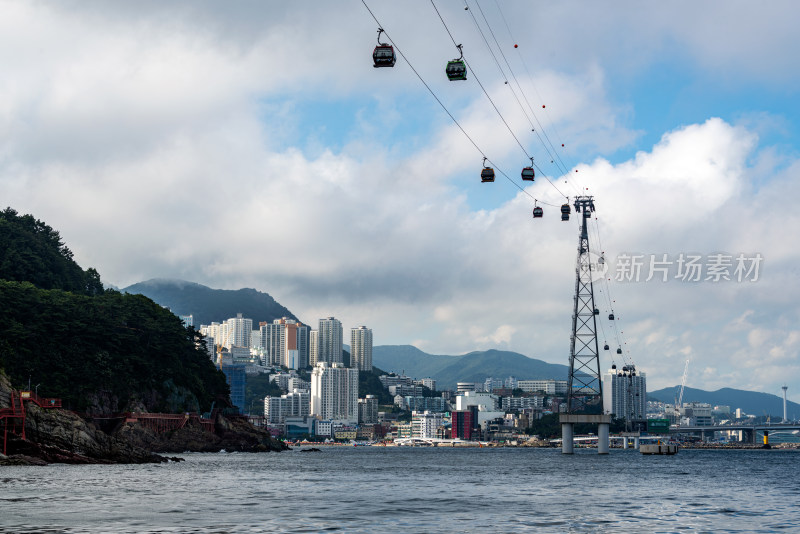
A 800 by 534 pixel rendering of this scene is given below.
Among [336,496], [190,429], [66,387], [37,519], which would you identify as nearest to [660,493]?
[336,496]

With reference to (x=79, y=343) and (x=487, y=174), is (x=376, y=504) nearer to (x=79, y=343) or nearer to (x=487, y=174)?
(x=487, y=174)

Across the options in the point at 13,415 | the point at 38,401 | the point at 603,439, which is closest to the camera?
the point at 13,415

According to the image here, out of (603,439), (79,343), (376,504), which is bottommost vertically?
(603,439)

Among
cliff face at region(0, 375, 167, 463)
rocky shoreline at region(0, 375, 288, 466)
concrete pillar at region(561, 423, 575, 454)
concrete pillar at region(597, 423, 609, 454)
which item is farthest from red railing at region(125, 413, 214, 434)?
concrete pillar at region(597, 423, 609, 454)

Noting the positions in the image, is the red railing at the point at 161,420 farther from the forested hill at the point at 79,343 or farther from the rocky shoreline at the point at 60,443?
the rocky shoreline at the point at 60,443

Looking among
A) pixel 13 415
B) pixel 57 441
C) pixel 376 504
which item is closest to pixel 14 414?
pixel 13 415

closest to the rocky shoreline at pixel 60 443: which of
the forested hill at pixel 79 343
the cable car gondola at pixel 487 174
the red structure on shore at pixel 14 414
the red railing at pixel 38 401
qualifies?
the red structure on shore at pixel 14 414
